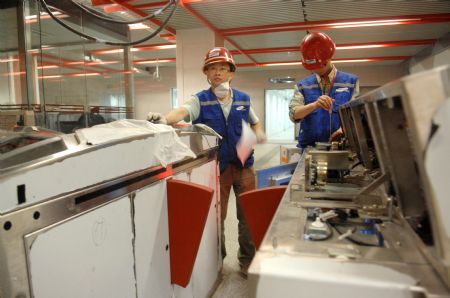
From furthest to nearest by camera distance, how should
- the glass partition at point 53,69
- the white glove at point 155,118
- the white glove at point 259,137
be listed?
the glass partition at point 53,69 → the white glove at point 259,137 → the white glove at point 155,118

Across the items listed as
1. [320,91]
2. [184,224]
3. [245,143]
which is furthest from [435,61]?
[184,224]

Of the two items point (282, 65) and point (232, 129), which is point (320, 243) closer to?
point (232, 129)

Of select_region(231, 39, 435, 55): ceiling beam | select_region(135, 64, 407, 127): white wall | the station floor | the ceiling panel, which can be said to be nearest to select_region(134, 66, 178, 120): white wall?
select_region(135, 64, 407, 127): white wall

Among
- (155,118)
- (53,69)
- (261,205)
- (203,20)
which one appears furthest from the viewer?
(203,20)

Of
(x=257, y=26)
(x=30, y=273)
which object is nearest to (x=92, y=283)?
(x=30, y=273)

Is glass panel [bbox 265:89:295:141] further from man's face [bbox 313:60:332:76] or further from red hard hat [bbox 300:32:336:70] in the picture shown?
red hard hat [bbox 300:32:336:70]

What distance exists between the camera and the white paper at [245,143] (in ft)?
7.22

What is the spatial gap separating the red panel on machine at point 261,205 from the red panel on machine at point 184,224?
226 millimetres

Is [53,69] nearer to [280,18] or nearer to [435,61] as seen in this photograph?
[280,18]

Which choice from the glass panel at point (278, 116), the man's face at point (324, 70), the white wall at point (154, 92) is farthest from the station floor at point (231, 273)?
the white wall at point (154, 92)

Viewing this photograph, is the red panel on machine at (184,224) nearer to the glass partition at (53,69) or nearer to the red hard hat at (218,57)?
the red hard hat at (218,57)

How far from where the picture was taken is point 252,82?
9.59 m

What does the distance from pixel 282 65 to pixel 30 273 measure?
854 centimetres

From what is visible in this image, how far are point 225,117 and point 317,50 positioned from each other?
2.39 feet
